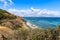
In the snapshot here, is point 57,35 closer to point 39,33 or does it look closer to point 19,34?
point 39,33

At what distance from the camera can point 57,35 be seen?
11773mm

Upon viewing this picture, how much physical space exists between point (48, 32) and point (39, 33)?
511mm

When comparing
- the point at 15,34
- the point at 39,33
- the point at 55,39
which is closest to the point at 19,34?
the point at 15,34

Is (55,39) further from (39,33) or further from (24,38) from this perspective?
(24,38)

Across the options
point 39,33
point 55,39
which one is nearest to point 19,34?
point 39,33

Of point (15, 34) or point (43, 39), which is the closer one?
point (43, 39)

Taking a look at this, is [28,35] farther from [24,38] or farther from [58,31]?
[58,31]

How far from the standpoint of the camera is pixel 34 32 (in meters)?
11.8

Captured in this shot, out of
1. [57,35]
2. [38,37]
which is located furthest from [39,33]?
[57,35]

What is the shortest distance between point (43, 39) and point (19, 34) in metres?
1.58

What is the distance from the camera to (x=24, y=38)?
1212cm

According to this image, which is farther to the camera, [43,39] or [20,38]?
[20,38]

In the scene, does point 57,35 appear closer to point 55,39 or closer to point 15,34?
point 55,39

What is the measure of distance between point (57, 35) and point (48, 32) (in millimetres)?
520
